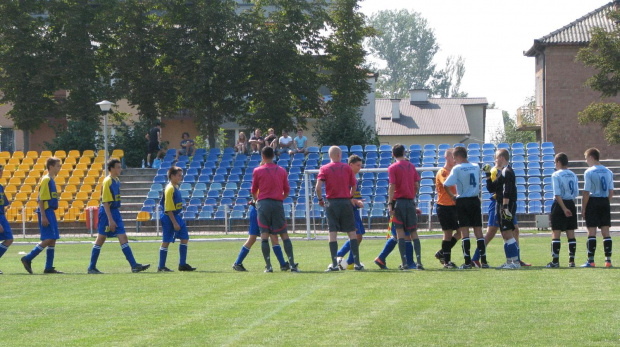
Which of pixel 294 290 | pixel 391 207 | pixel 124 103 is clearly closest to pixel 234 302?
pixel 294 290

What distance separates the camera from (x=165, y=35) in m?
43.0

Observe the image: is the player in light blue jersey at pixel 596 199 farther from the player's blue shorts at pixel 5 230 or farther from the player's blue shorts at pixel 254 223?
the player's blue shorts at pixel 5 230

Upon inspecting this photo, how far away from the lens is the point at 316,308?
1046 cm

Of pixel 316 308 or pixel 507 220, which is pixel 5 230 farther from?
pixel 507 220

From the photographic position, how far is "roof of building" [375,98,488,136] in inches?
3295

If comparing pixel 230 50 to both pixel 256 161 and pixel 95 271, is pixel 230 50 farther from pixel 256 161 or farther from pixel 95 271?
pixel 95 271

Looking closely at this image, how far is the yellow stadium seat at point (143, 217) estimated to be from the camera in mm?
36719

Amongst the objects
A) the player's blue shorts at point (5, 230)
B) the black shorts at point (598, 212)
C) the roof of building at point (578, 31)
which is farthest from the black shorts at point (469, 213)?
the roof of building at point (578, 31)

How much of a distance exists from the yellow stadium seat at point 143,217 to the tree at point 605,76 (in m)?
20.1

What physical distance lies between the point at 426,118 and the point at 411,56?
32813 millimetres

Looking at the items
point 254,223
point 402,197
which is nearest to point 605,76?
point 402,197

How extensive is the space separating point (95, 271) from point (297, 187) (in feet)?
69.9

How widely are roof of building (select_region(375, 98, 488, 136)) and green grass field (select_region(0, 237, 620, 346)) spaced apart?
221 ft

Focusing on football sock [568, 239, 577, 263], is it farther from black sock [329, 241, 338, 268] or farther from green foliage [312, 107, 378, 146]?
green foliage [312, 107, 378, 146]
